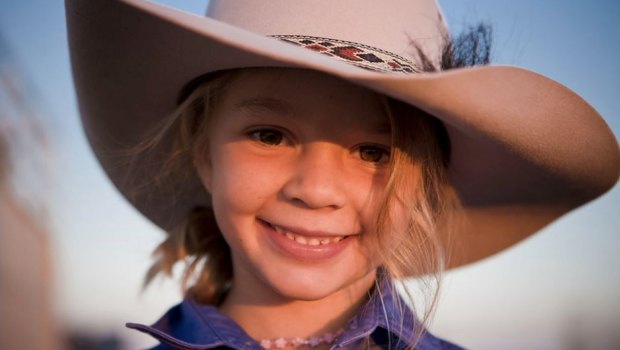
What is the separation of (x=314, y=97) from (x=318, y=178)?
203mm

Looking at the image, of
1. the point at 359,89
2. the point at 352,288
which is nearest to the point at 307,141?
the point at 359,89

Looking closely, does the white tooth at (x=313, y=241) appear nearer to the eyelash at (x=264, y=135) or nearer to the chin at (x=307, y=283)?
the chin at (x=307, y=283)

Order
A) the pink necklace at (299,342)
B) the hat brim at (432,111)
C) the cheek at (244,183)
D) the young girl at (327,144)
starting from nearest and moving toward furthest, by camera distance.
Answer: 1. the hat brim at (432,111)
2. the young girl at (327,144)
3. the cheek at (244,183)
4. the pink necklace at (299,342)

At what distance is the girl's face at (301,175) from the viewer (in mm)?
1306

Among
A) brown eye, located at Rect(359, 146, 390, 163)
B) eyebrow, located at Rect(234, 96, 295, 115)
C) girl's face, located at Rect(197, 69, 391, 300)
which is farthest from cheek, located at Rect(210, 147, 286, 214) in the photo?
brown eye, located at Rect(359, 146, 390, 163)

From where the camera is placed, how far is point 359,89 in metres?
1.32

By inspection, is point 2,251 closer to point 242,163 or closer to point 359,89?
point 242,163

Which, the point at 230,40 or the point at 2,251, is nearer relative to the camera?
the point at 230,40

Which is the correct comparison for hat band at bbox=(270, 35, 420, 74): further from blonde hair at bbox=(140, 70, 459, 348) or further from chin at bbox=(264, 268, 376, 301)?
chin at bbox=(264, 268, 376, 301)

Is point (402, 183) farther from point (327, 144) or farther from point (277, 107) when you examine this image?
point (277, 107)

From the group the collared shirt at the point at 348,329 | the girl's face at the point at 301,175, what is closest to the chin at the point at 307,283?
the girl's face at the point at 301,175

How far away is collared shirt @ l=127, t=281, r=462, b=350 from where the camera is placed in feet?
4.59

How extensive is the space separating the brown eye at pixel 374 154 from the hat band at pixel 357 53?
8.7 inches

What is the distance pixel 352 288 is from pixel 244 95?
2.11 feet
